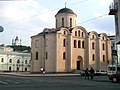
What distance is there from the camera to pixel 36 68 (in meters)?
75.6

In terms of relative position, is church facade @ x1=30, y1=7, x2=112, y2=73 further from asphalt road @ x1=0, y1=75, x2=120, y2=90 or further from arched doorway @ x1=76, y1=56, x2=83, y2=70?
asphalt road @ x1=0, y1=75, x2=120, y2=90

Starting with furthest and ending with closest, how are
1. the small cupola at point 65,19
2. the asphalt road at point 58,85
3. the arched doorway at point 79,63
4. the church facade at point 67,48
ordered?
the small cupola at point 65,19, the arched doorway at point 79,63, the church facade at point 67,48, the asphalt road at point 58,85

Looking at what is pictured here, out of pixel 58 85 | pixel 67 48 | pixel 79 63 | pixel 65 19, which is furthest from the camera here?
pixel 79 63

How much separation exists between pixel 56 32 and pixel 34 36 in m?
9.90

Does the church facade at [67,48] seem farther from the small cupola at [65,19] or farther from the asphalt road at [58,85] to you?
the asphalt road at [58,85]

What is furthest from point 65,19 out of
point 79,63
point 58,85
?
point 58,85

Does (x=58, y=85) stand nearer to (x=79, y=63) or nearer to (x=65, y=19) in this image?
(x=79, y=63)

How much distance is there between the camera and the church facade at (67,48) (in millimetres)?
70062

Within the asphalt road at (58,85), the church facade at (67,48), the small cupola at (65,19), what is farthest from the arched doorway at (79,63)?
the asphalt road at (58,85)

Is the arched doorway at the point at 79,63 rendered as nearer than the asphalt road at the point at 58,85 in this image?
No

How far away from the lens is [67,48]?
236 ft

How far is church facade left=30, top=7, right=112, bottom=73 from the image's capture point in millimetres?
70062

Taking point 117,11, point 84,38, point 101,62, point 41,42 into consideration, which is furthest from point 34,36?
point 117,11

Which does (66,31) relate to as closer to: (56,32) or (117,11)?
(56,32)
